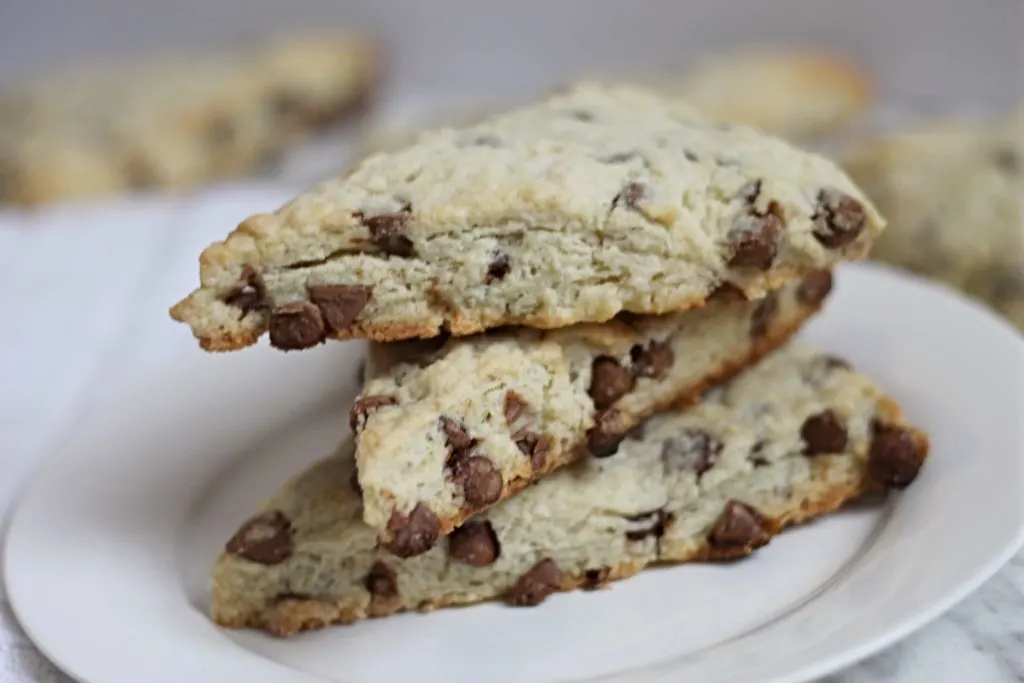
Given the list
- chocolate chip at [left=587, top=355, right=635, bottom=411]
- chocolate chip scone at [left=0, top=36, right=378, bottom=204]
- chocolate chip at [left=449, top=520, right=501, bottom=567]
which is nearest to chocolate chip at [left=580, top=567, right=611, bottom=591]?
chocolate chip at [left=449, top=520, right=501, bottom=567]

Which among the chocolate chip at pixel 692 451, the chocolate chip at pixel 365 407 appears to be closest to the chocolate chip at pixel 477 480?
the chocolate chip at pixel 365 407

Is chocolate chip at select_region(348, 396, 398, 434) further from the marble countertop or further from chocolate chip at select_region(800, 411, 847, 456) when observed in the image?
chocolate chip at select_region(800, 411, 847, 456)

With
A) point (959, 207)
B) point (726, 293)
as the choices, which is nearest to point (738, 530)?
point (726, 293)

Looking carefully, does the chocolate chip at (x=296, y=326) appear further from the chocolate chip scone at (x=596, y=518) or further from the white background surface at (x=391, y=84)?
the white background surface at (x=391, y=84)

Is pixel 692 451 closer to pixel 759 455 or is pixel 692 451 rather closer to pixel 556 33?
pixel 759 455

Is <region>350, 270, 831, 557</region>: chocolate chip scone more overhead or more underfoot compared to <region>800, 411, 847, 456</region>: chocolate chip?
more overhead

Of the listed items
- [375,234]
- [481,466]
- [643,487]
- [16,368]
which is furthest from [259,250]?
[16,368]
